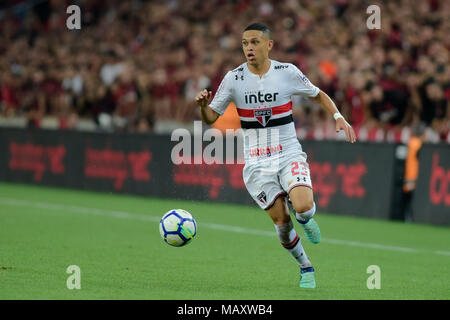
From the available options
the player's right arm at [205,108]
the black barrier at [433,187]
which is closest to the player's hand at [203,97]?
the player's right arm at [205,108]

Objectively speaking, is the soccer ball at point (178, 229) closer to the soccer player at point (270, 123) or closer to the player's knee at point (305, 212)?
the soccer player at point (270, 123)

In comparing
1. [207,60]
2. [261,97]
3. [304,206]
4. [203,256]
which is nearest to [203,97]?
[261,97]

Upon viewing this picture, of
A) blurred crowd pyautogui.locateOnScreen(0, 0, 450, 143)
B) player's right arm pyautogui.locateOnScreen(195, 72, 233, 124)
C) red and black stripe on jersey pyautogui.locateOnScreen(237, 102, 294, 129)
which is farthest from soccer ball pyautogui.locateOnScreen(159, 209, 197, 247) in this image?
blurred crowd pyautogui.locateOnScreen(0, 0, 450, 143)

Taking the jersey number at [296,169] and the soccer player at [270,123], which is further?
the soccer player at [270,123]

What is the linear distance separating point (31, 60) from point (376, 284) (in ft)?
61.5

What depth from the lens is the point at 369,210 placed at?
53.1 feet

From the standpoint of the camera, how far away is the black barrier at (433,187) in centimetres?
1524

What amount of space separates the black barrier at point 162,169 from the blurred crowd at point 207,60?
2.13 feet

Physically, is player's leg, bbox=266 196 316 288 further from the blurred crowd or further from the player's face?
the blurred crowd

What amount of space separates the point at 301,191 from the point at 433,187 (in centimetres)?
800

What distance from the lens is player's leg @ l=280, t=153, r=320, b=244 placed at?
808 centimetres

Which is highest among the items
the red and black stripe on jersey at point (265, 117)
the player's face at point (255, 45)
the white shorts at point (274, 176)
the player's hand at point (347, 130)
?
the player's face at point (255, 45)
